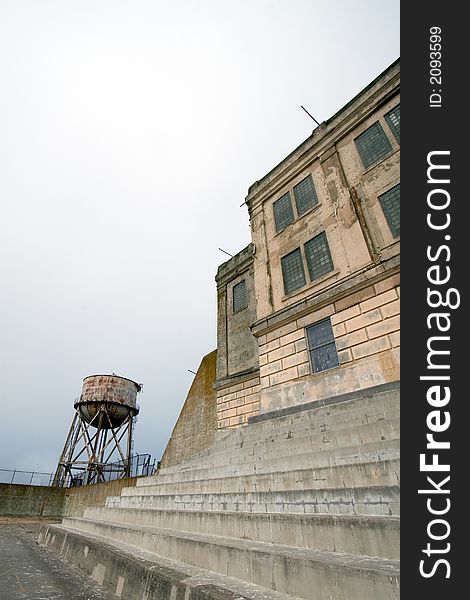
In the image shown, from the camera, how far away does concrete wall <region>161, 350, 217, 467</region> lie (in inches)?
643

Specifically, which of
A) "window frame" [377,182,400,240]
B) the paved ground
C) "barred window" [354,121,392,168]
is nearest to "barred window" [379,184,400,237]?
"window frame" [377,182,400,240]

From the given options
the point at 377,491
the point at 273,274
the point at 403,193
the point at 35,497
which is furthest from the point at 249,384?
the point at 35,497

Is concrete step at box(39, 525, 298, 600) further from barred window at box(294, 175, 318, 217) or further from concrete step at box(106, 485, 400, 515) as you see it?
barred window at box(294, 175, 318, 217)

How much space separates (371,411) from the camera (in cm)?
685

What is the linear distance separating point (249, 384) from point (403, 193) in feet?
39.2

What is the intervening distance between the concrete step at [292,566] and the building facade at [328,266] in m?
6.10

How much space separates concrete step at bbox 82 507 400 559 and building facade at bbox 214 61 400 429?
5.51m

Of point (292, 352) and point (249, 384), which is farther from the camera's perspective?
point (249, 384)

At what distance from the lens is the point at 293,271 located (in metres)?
12.3

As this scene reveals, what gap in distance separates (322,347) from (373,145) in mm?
7621

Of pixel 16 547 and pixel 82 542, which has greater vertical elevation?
pixel 82 542

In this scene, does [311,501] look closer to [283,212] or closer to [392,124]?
[283,212]

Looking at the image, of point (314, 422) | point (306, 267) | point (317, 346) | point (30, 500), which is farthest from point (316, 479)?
point (30, 500)

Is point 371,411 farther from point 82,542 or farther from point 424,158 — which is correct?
point 82,542
